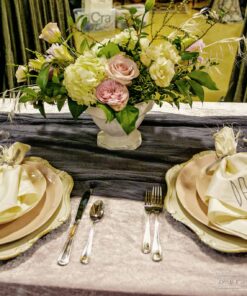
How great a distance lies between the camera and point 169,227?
756mm

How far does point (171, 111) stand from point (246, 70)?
3.87ft

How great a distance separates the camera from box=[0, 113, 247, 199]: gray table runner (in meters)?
0.91

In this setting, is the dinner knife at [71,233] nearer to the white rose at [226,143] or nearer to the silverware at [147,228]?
the silverware at [147,228]

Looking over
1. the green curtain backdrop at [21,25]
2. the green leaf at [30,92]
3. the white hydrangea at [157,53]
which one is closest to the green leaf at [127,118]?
the white hydrangea at [157,53]

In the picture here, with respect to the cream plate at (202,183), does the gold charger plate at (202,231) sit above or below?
below

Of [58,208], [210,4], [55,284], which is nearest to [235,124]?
[58,208]

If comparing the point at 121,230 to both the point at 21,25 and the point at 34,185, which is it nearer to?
the point at 34,185

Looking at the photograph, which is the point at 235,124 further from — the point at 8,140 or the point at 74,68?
the point at 8,140

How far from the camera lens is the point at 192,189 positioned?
0.83 meters

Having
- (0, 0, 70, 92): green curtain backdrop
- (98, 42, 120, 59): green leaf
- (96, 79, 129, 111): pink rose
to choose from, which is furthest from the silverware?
(0, 0, 70, 92): green curtain backdrop

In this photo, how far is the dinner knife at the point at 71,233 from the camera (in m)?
0.67

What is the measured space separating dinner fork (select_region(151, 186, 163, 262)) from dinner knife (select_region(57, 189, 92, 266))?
0.16 m

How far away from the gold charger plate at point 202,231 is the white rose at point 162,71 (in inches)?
9.5

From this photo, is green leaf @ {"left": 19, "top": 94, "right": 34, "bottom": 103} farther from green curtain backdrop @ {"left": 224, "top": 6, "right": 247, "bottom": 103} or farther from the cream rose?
green curtain backdrop @ {"left": 224, "top": 6, "right": 247, "bottom": 103}
